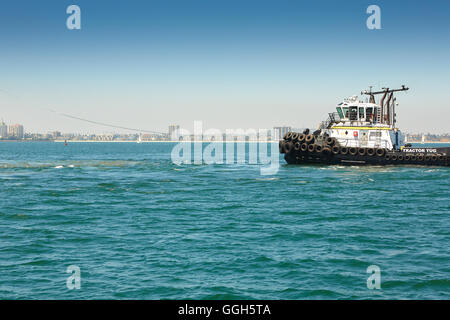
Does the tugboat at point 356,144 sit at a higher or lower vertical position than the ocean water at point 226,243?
higher

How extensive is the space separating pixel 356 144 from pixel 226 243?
39.1 metres

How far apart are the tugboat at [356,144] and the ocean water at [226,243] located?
53.9ft

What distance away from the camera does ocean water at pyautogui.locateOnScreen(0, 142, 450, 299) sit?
12.3 m

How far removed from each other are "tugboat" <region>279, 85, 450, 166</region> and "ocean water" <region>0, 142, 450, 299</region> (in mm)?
16414

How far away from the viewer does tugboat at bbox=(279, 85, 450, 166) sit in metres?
50.7

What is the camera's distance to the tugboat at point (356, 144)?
50656 millimetres

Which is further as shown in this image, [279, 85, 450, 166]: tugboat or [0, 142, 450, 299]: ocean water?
[279, 85, 450, 166]: tugboat

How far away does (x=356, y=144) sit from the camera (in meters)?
52.2

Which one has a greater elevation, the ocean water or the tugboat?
the tugboat
